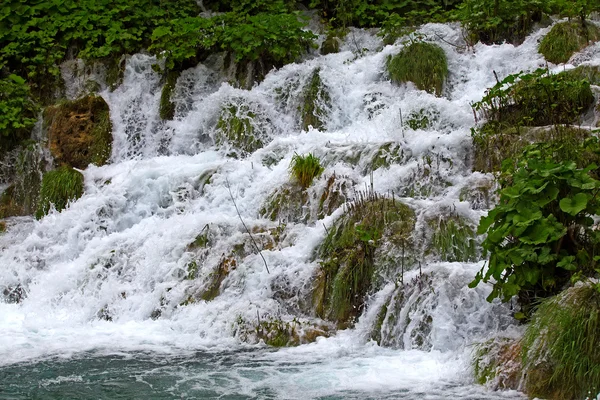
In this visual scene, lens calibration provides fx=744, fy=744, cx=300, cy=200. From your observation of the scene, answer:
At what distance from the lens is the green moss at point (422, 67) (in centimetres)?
1072

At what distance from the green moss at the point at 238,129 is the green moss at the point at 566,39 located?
14.0 feet

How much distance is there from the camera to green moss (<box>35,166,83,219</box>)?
10258mm

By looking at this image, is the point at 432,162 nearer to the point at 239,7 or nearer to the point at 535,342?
the point at 535,342

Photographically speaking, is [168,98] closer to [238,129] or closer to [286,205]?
[238,129]

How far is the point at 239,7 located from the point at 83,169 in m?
4.67

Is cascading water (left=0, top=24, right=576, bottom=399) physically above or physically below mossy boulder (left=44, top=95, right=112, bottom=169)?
below

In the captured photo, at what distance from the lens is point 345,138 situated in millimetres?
9734

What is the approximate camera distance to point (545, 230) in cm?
485

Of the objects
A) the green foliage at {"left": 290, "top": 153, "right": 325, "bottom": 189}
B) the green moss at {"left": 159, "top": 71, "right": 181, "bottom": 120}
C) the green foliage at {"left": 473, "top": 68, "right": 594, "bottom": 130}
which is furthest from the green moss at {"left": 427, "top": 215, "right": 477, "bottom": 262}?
the green moss at {"left": 159, "top": 71, "right": 181, "bottom": 120}

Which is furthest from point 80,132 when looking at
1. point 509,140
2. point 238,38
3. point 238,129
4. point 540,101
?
point 540,101

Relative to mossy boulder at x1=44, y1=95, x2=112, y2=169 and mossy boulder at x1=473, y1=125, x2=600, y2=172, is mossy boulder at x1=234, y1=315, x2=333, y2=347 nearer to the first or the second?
mossy boulder at x1=473, y1=125, x2=600, y2=172

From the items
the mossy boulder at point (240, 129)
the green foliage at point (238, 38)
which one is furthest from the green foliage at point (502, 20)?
the mossy boulder at point (240, 129)

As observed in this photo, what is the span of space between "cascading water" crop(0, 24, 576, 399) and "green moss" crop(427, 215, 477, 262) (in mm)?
87

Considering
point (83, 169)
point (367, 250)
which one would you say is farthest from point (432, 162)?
point (83, 169)
